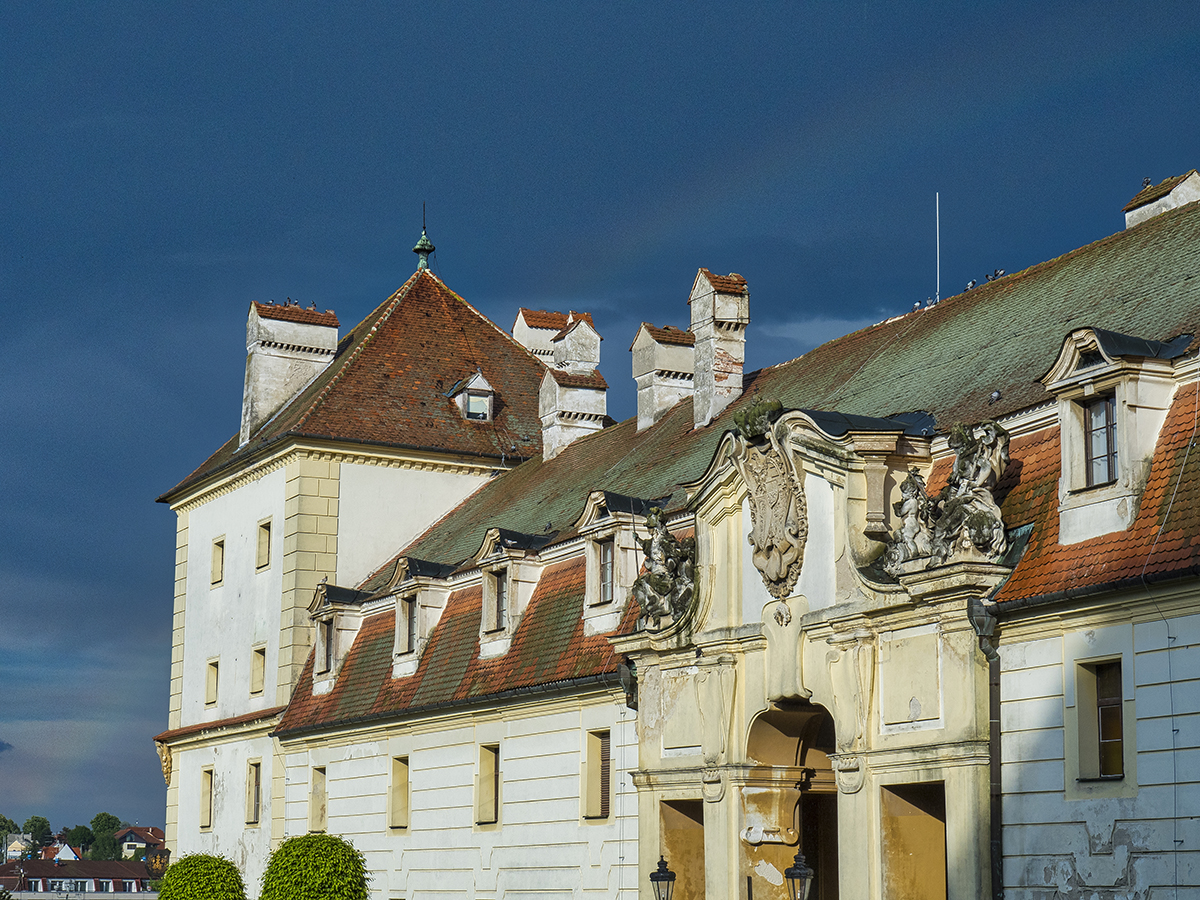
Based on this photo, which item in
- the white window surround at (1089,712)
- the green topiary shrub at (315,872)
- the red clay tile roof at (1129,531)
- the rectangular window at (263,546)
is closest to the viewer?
the red clay tile roof at (1129,531)

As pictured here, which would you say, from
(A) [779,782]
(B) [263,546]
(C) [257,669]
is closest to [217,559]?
(B) [263,546]

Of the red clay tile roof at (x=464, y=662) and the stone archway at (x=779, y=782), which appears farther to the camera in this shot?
the red clay tile roof at (x=464, y=662)

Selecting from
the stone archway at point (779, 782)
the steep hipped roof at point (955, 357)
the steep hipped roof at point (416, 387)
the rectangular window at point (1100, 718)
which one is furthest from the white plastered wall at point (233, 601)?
the rectangular window at point (1100, 718)

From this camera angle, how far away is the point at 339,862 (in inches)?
1239

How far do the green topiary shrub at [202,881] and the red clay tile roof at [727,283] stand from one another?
16813 millimetres

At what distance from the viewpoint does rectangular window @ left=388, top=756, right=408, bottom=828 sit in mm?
33094

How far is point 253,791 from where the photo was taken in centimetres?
3981

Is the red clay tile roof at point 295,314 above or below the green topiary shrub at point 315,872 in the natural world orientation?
above

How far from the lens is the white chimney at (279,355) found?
145 ft

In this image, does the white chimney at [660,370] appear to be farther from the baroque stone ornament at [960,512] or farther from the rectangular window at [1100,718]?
the rectangular window at [1100,718]

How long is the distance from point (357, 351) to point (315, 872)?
15.3 m

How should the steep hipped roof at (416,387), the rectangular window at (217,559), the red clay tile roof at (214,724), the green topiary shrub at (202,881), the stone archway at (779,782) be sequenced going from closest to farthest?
1. the stone archway at (779,782)
2. the green topiary shrub at (202,881)
3. the red clay tile roof at (214,724)
4. the steep hipped roof at (416,387)
5. the rectangular window at (217,559)

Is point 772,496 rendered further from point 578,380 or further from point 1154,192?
point 578,380

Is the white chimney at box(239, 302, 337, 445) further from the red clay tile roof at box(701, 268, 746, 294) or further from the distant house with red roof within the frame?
the red clay tile roof at box(701, 268, 746, 294)
